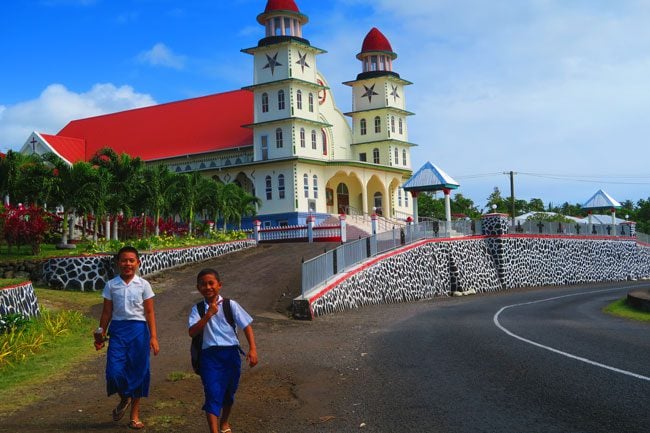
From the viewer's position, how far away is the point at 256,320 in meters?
16.9

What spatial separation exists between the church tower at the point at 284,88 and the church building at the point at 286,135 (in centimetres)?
7

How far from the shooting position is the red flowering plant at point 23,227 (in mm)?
24328

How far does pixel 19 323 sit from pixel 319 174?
34250mm

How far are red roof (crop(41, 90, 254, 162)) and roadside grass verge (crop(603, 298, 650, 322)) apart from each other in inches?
1169

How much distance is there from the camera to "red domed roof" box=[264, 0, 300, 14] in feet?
150

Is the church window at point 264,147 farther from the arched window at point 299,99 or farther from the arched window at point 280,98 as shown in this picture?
the arched window at point 299,99

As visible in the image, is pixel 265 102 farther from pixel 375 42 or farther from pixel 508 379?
pixel 508 379

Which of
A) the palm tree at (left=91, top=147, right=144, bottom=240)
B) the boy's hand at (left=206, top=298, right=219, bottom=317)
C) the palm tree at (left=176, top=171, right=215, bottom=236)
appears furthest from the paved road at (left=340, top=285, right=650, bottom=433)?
the palm tree at (left=176, top=171, right=215, bottom=236)

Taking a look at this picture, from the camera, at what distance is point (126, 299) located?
7145 millimetres

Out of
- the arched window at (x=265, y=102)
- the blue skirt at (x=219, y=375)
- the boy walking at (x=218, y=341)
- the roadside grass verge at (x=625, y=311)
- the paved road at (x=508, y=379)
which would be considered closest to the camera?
the blue skirt at (x=219, y=375)

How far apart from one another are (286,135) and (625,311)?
28.7m

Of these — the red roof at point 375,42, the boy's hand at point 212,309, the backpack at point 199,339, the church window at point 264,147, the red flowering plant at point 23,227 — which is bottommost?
the backpack at point 199,339

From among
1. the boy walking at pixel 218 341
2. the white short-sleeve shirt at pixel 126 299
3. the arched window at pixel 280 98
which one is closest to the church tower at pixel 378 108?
the arched window at pixel 280 98

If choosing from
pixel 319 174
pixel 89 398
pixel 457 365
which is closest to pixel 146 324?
pixel 89 398
